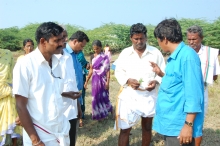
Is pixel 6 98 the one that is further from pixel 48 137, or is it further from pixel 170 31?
pixel 170 31

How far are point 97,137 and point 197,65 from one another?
3.05m

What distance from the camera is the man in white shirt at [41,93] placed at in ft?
6.64

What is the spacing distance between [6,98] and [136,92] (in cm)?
192

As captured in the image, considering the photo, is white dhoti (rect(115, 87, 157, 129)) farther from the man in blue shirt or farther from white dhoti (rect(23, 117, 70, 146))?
white dhoti (rect(23, 117, 70, 146))

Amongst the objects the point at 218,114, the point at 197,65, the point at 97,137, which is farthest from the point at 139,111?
the point at 218,114

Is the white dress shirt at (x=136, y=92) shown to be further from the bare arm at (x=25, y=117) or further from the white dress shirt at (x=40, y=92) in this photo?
the bare arm at (x=25, y=117)

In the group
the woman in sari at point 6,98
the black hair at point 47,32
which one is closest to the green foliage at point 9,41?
the woman in sari at point 6,98

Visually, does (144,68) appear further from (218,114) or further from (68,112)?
(218,114)

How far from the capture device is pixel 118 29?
2153cm

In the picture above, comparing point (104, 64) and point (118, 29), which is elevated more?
point (118, 29)

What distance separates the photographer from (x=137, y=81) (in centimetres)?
372

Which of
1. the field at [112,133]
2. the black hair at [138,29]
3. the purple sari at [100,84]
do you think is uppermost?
the black hair at [138,29]

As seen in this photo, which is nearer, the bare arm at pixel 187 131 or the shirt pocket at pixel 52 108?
the shirt pocket at pixel 52 108

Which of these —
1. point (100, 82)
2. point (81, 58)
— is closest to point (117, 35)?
point (100, 82)
